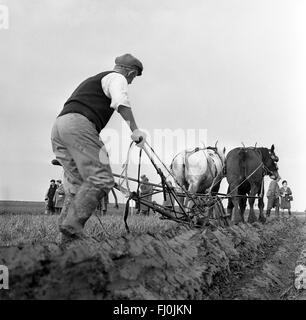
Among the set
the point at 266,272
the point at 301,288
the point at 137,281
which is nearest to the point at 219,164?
the point at 266,272

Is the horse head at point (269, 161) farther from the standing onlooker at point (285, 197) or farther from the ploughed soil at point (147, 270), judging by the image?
the standing onlooker at point (285, 197)

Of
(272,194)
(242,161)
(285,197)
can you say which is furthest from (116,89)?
(285,197)

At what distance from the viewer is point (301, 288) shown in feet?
12.6

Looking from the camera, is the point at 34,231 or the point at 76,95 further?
the point at 34,231

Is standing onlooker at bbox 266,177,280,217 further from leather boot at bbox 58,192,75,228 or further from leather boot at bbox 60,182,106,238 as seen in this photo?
leather boot at bbox 60,182,106,238

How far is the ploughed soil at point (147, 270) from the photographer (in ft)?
7.80

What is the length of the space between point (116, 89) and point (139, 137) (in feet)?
1.36

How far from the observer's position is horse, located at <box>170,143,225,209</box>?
9.79m

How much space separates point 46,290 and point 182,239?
7.34 feet

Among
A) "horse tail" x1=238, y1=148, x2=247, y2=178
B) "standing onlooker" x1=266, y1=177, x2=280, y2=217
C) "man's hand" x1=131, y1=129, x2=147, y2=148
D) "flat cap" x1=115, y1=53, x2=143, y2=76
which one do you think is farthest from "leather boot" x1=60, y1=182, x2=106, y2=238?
"standing onlooker" x1=266, y1=177, x2=280, y2=217

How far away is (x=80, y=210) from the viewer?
371 centimetres

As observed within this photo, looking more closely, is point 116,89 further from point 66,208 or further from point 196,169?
point 196,169

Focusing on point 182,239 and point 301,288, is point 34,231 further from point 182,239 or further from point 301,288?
point 301,288
